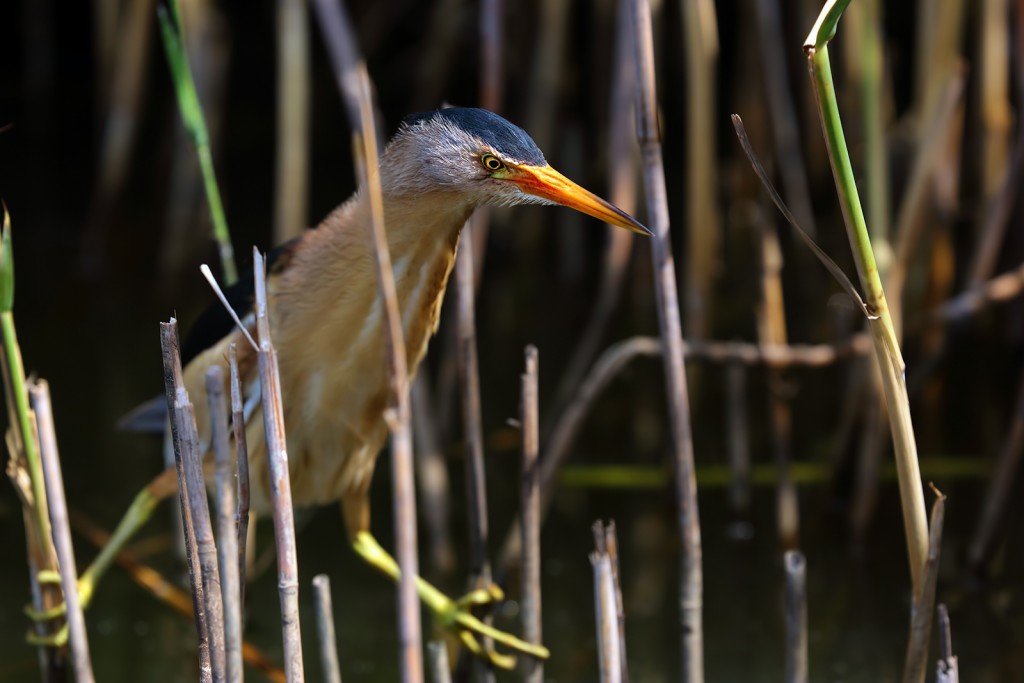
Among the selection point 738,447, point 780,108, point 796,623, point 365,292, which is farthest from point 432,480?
point 780,108

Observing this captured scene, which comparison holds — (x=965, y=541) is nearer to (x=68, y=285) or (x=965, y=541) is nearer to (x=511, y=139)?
(x=511, y=139)

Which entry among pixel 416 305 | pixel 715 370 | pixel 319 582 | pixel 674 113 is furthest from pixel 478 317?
pixel 319 582

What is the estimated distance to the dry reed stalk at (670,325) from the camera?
1.60 m

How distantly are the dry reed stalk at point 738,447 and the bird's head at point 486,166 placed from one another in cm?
104

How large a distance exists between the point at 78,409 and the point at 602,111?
1668mm

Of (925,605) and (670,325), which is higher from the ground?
(670,325)

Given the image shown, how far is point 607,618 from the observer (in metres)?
1.46

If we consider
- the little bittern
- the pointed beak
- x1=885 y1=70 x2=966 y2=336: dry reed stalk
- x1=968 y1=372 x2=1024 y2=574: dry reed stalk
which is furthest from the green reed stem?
x1=968 y1=372 x2=1024 y2=574: dry reed stalk

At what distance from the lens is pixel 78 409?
3119 millimetres

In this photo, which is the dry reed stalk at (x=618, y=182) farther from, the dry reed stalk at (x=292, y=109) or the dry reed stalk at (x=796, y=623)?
the dry reed stalk at (x=796, y=623)

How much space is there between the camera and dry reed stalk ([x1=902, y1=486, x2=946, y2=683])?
1.38 m

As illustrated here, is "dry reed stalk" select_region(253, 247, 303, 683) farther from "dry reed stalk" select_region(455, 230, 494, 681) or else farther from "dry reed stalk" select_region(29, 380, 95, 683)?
"dry reed stalk" select_region(455, 230, 494, 681)

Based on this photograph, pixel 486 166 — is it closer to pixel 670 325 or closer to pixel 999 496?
pixel 670 325

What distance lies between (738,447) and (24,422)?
155cm
